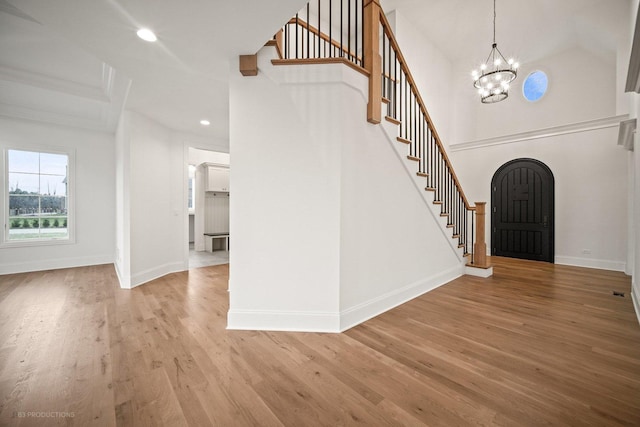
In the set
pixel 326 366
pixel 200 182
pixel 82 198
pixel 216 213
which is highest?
pixel 200 182

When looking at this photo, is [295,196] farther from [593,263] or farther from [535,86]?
[535,86]

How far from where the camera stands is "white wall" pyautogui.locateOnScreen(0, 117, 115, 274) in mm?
4570

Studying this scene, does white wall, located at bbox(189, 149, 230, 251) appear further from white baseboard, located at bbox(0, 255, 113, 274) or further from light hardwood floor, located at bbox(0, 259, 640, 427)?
light hardwood floor, located at bbox(0, 259, 640, 427)

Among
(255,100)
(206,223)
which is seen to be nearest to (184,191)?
(206,223)

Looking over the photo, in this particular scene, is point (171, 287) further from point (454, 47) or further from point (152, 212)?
point (454, 47)

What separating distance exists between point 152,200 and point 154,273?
1.18 metres

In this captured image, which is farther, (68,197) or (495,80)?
(68,197)

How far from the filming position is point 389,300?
2961 mm

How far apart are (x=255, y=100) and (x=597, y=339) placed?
361 centimetres

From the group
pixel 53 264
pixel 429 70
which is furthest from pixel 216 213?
pixel 429 70

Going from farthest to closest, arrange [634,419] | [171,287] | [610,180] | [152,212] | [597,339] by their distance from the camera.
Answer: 1. [610,180]
2. [152,212]
3. [171,287]
4. [597,339]
5. [634,419]

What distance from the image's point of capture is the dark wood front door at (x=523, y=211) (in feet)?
18.1

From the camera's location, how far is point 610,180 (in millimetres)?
4836

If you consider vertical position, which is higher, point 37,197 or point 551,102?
point 551,102
